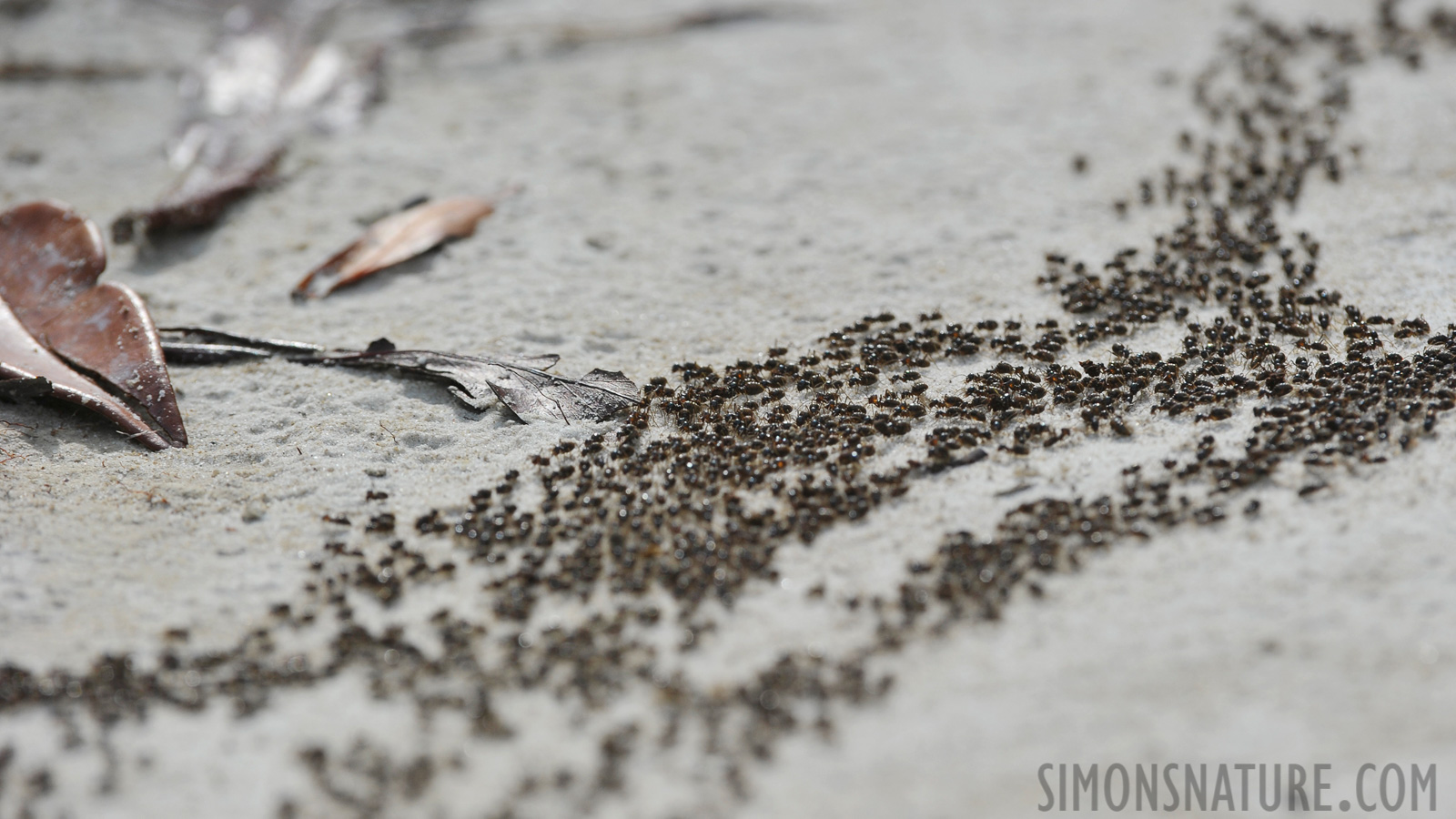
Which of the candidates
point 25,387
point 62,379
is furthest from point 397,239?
point 25,387

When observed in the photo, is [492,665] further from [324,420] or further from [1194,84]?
[1194,84]

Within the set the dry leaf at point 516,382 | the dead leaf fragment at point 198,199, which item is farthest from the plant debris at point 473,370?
the dead leaf fragment at point 198,199

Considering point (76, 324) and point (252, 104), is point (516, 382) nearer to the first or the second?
point (76, 324)

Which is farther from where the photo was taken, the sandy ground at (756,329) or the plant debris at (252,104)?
the plant debris at (252,104)

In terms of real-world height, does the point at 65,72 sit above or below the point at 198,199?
above

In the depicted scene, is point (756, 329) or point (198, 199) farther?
point (198, 199)

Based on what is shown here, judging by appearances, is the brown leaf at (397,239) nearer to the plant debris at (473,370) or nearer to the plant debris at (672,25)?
the plant debris at (473,370)

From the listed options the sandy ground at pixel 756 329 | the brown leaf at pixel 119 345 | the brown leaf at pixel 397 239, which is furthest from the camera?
the brown leaf at pixel 397 239
